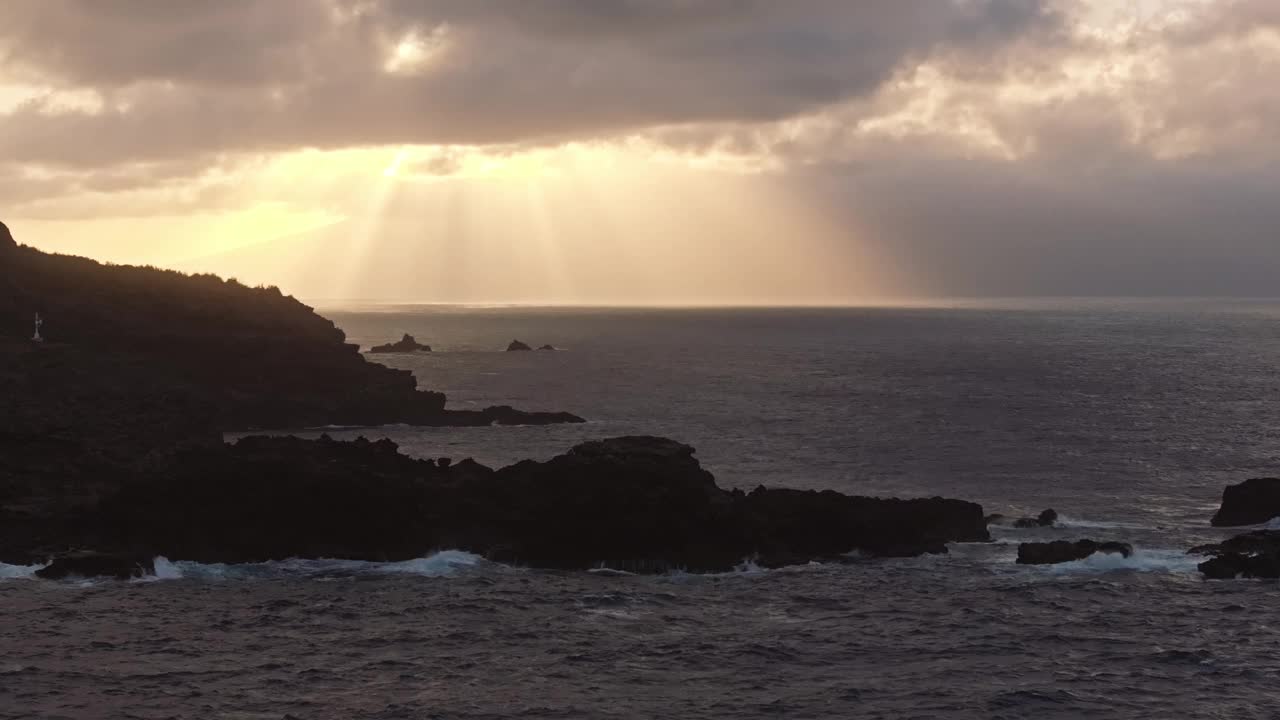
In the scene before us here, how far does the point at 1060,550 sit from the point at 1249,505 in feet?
53.4

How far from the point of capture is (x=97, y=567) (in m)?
57.1

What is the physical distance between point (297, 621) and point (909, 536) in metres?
30.4

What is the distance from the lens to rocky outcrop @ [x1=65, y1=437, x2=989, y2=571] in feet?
198

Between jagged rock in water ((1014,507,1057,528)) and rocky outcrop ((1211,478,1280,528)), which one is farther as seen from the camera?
rocky outcrop ((1211,478,1280,528))

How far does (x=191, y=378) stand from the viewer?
11056 cm

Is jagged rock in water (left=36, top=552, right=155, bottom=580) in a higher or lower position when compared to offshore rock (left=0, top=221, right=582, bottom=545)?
lower

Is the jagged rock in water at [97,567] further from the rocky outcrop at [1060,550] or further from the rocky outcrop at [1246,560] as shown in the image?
the rocky outcrop at [1246,560]

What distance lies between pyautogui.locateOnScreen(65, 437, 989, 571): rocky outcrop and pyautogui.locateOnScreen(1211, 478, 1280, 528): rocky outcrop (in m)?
19.5

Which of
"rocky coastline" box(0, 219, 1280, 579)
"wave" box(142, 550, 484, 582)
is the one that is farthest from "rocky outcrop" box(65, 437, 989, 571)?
"wave" box(142, 550, 484, 582)

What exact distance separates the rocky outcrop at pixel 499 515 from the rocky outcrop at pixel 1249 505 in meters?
19.5

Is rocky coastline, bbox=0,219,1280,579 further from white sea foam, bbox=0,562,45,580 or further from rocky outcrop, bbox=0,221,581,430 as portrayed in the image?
rocky outcrop, bbox=0,221,581,430

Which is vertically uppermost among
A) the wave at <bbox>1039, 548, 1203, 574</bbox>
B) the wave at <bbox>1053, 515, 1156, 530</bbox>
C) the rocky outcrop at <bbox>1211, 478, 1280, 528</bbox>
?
the rocky outcrop at <bbox>1211, 478, 1280, 528</bbox>

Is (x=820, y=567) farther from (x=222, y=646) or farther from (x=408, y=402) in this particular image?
(x=408, y=402)

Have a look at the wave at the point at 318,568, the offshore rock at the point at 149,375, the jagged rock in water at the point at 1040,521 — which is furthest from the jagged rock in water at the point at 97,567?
the jagged rock in water at the point at 1040,521
